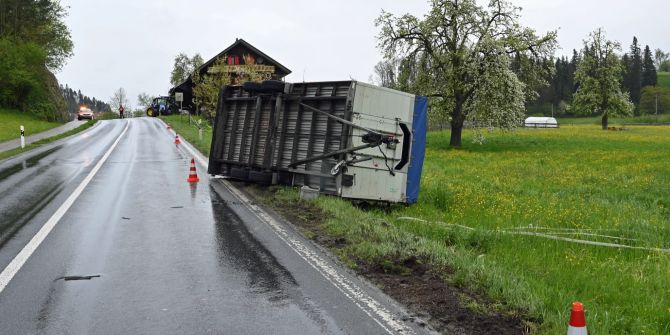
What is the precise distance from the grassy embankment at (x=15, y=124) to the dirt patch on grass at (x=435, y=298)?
27190mm

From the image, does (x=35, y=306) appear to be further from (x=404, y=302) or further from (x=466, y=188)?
(x=466, y=188)

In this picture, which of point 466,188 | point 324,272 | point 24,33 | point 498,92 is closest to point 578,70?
point 498,92

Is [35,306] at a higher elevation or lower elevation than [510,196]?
lower

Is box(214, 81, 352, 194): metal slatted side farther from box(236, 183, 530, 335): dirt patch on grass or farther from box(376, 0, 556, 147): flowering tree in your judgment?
box(376, 0, 556, 147): flowering tree

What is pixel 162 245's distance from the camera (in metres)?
7.14

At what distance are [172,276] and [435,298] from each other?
2.81 metres

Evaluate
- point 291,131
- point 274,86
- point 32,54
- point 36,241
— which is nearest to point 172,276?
point 36,241

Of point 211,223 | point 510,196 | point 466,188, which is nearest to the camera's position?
point 211,223

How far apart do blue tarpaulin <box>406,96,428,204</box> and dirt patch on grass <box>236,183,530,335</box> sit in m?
3.80

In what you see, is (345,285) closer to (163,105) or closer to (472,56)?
(472,56)

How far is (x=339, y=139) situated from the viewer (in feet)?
34.9

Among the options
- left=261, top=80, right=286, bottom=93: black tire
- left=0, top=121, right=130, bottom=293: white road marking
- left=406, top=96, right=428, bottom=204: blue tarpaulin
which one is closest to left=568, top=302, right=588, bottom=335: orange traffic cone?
left=0, top=121, right=130, bottom=293: white road marking

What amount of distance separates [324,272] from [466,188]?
9.85m

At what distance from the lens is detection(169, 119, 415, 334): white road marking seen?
4516 mm
